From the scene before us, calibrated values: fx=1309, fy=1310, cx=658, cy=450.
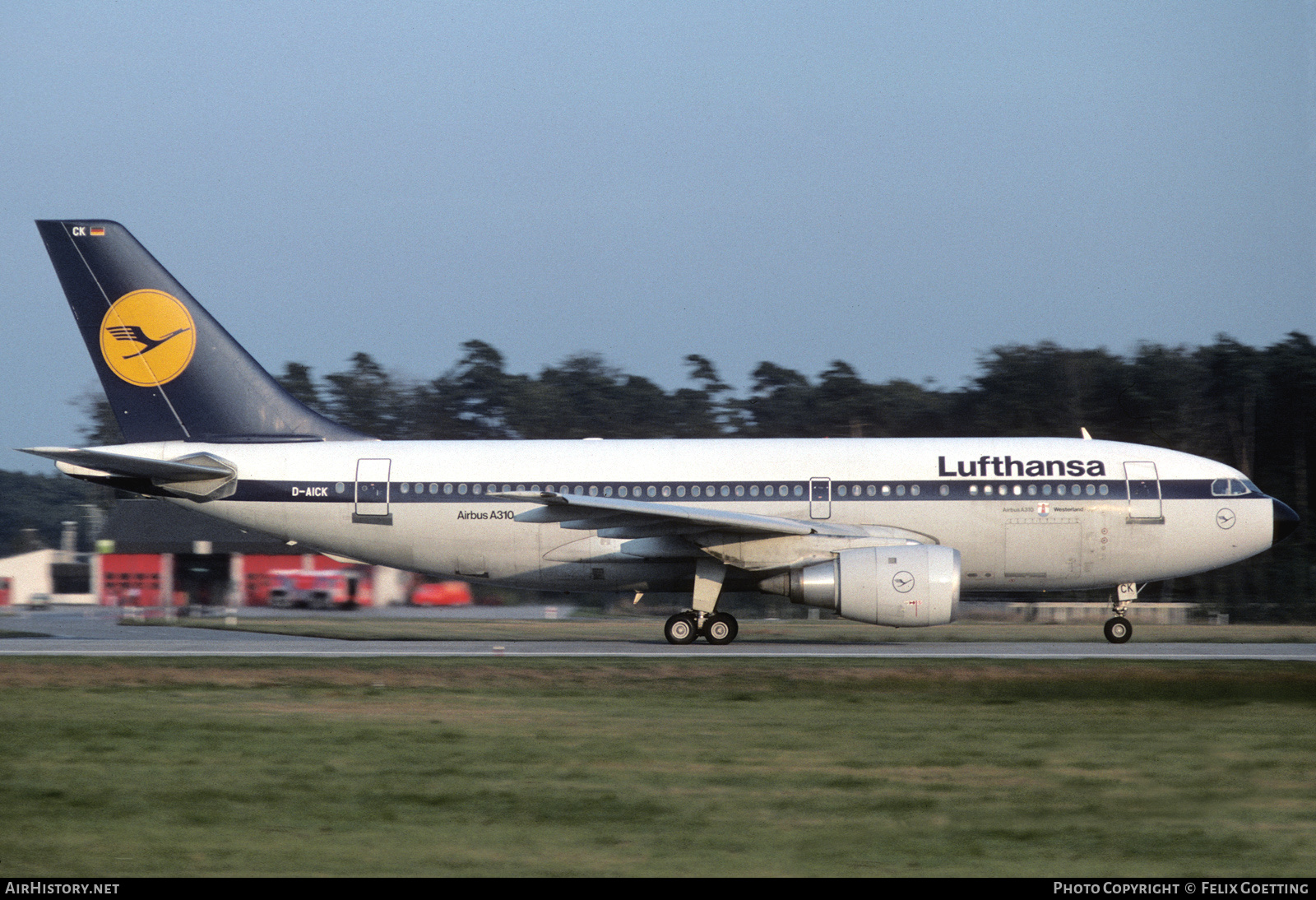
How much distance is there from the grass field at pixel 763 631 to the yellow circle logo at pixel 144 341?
245 inches

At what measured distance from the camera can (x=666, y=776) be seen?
9961 millimetres

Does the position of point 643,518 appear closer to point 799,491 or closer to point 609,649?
point 609,649

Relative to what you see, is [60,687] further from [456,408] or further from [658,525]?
[456,408]

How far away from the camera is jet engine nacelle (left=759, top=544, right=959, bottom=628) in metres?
20.4

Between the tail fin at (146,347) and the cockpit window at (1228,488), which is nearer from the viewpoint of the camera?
the cockpit window at (1228,488)

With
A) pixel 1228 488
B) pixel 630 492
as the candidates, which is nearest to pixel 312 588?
pixel 630 492

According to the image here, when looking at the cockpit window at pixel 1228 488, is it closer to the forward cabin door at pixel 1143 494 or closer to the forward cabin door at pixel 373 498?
the forward cabin door at pixel 1143 494

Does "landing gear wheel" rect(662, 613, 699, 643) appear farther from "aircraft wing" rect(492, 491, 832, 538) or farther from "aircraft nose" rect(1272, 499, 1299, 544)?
"aircraft nose" rect(1272, 499, 1299, 544)

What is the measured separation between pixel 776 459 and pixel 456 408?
179 feet

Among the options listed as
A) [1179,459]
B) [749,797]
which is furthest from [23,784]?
[1179,459]

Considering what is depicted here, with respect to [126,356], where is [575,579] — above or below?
below

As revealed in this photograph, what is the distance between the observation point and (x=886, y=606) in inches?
806

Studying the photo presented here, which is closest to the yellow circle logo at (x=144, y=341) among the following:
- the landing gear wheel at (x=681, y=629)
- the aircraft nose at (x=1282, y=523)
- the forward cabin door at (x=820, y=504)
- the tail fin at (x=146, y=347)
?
the tail fin at (x=146, y=347)

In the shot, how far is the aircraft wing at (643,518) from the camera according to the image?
20.7m
